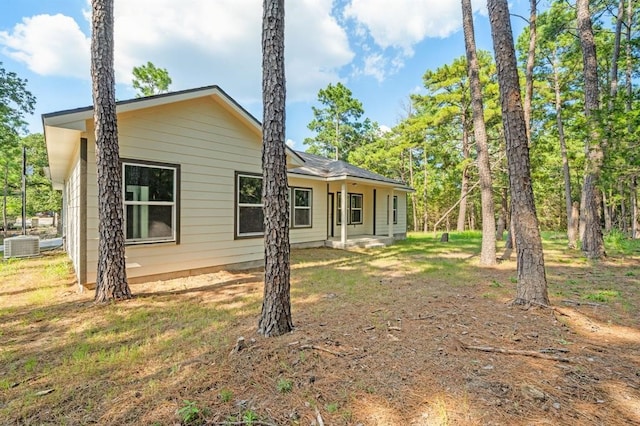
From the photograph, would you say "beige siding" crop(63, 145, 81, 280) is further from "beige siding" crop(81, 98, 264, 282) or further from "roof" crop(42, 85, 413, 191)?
A: "beige siding" crop(81, 98, 264, 282)

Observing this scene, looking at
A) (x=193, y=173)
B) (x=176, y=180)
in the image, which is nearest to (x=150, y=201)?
(x=176, y=180)

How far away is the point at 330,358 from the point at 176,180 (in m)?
5.13

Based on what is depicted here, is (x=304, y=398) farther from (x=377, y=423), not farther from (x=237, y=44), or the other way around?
(x=237, y=44)

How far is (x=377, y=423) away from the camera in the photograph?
71.1 inches

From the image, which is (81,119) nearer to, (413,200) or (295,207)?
(295,207)

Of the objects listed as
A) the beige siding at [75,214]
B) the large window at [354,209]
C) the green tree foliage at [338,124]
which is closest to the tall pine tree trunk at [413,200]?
the green tree foliage at [338,124]

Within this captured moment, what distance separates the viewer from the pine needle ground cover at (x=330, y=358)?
6.39 ft

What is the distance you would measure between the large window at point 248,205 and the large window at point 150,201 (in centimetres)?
152

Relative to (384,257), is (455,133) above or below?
above

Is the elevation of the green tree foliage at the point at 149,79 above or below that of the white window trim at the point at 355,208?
above

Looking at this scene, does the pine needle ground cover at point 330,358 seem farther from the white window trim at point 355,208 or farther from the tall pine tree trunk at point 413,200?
the tall pine tree trunk at point 413,200

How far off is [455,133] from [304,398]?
21.0 m

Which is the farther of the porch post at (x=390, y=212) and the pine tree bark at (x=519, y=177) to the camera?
the porch post at (x=390, y=212)

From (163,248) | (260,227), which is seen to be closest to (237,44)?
(260,227)
